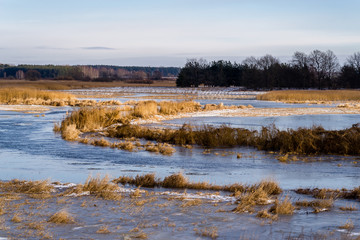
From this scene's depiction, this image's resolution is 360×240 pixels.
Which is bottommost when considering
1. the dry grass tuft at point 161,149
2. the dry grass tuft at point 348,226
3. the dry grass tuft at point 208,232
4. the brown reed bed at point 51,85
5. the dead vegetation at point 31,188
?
the dry grass tuft at point 161,149

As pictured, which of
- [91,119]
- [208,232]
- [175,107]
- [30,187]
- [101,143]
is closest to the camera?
[208,232]

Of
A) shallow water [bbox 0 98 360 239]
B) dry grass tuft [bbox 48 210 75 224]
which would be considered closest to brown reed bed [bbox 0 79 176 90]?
shallow water [bbox 0 98 360 239]

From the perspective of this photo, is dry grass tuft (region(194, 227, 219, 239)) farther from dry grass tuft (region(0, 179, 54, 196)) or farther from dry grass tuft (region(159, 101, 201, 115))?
dry grass tuft (region(159, 101, 201, 115))

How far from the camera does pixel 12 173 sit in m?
12.8

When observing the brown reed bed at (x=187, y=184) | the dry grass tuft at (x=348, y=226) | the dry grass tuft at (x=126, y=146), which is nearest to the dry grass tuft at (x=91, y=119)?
the dry grass tuft at (x=126, y=146)

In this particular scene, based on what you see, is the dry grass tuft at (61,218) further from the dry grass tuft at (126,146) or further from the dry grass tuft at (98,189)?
the dry grass tuft at (126,146)

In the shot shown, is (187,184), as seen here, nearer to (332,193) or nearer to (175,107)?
(332,193)

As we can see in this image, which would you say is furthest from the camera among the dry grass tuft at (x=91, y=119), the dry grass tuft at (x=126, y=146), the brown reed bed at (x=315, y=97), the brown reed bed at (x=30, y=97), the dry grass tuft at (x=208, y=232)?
the brown reed bed at (x=315, y=97)

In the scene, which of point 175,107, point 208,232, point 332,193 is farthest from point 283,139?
point 175,107

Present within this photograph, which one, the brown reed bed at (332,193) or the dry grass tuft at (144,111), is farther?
the dry grass tuft at (144,111)

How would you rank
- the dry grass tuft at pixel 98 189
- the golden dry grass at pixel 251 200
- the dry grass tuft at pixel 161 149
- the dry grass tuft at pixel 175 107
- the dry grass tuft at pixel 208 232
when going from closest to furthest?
1. the dry grass tuft at pixel 208 232
2. the golden dry grass at pixel 251 200
3. the dry grass tuft at pixel 98 189
4. the dry grass tuft at pixel 161 149
5. the dry grass tuft at pixel 175 107

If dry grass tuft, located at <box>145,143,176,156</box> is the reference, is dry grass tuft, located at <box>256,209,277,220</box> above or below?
above

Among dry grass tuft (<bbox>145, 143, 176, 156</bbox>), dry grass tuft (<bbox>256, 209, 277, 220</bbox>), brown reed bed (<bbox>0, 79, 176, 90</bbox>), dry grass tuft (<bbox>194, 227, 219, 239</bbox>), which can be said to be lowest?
dry grass tuft (<bbox>145, 143, 176, 156</bbox>)

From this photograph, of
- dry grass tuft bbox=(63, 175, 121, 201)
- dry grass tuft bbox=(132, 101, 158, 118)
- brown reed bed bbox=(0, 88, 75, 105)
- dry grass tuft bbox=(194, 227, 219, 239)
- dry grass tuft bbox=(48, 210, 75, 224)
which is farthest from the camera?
brown reed bed bbox=(0, 88, 75, 105)
